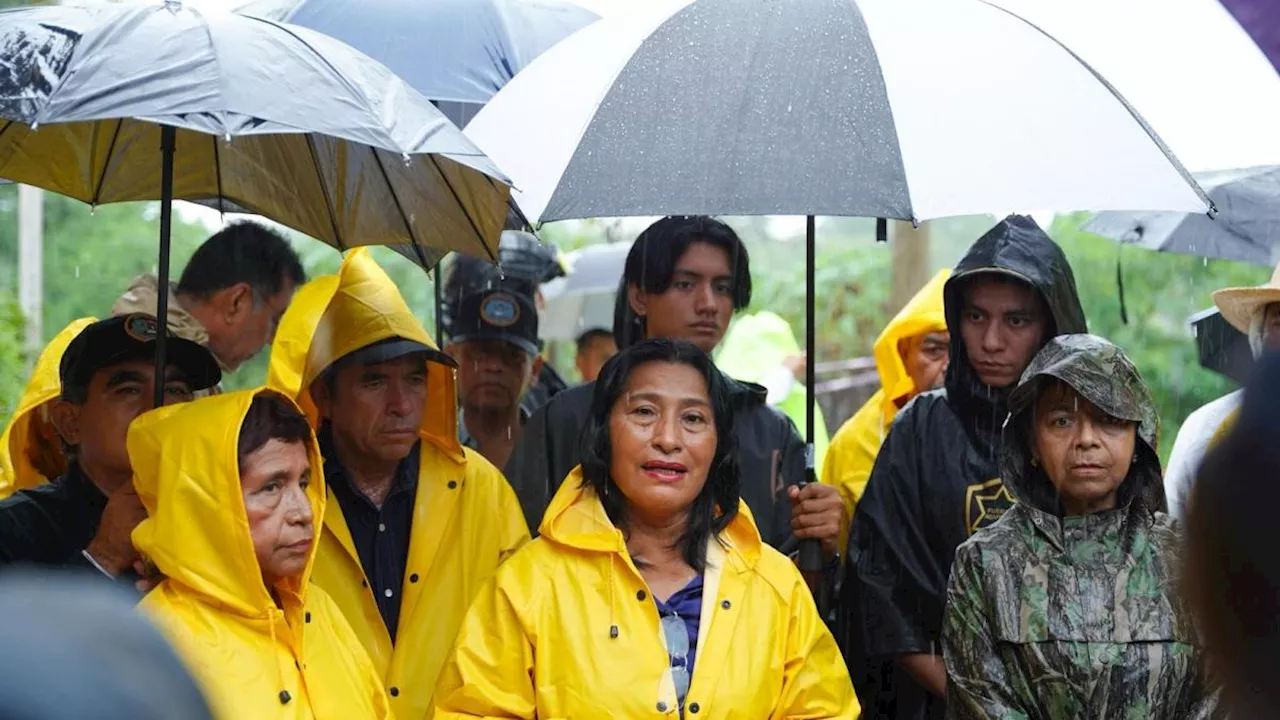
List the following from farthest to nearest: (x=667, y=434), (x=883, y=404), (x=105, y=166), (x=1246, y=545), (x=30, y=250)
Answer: (x=30, y=250) < (x=883, y=404) < (x=105, y=166) < (x=667, y=434) < (x=1246, y=545)

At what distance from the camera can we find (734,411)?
532 cm

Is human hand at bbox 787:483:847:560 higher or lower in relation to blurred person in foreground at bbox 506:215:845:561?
lower

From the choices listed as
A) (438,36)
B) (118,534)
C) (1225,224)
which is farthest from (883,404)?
(118,534)

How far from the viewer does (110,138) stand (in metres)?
5.43

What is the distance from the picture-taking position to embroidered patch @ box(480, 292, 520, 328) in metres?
6.92

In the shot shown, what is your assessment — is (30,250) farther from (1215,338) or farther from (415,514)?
(1215,338)

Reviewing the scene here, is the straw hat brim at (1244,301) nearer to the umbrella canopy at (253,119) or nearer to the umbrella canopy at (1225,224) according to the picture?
the umbrella canopy at (1225,224)

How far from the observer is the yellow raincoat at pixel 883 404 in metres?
6.45

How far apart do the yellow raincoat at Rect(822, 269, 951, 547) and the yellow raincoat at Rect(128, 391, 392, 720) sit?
8.11 ft

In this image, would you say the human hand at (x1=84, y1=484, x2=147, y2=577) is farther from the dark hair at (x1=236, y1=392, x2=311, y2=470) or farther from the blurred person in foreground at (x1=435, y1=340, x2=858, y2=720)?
the blurred person in foreground at (x1=435, y1=340, x2=858, y2=720)

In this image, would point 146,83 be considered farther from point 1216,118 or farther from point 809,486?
point 1216,118

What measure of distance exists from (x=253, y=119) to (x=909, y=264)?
11126 mm

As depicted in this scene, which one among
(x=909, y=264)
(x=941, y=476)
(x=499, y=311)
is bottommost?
(x=941, y=476)

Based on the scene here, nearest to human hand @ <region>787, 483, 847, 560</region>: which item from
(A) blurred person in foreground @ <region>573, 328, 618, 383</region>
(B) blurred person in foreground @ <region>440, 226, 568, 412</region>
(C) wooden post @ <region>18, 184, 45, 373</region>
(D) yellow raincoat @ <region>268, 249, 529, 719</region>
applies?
A: (D) yellow raincoat @ <region>268, 249, 529, 719</region>
